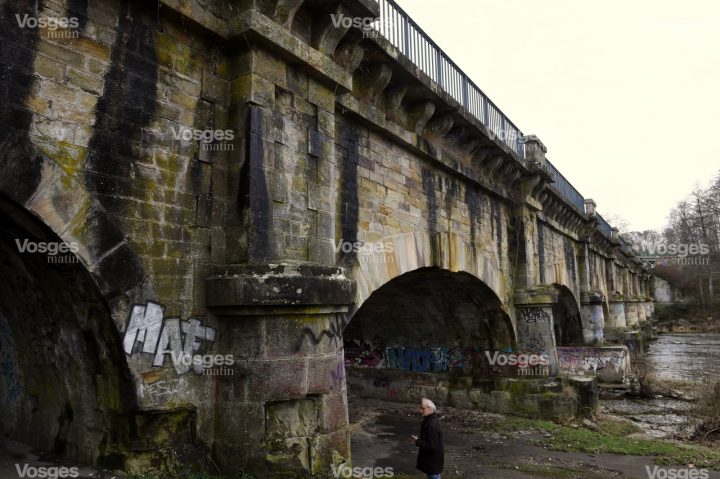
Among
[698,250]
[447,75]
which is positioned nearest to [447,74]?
[447,75]

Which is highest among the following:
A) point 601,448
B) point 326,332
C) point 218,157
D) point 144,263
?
point 218,157

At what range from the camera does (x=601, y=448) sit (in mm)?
8359

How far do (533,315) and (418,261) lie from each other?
4569mm

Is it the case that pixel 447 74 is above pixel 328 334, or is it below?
above

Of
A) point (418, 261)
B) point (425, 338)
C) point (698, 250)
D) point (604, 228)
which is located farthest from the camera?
point (698, 250)

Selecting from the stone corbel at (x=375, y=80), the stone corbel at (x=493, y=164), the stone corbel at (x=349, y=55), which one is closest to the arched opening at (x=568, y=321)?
the stone corbel at (x=493, y=164)

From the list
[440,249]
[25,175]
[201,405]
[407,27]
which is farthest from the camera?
[440,249]

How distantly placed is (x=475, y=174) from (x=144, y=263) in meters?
6.97

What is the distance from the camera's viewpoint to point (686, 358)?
922 inches

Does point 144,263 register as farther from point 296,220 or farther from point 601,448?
point 601,448

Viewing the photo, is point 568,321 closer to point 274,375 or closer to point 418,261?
point 418,261

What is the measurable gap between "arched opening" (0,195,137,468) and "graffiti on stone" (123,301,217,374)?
5.2 inches

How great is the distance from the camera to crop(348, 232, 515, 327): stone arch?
629 cm

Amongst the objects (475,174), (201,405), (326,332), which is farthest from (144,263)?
(475,174)
